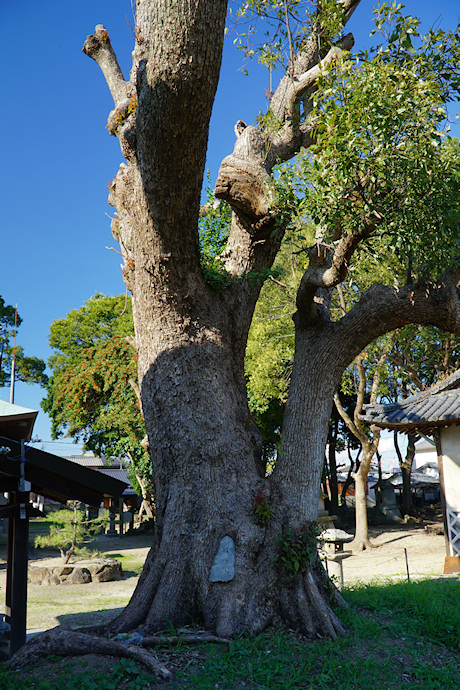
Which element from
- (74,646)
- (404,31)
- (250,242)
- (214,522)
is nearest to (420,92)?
(404,31)

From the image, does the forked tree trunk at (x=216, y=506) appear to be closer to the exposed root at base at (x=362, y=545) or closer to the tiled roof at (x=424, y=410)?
the tiled roof at (x=424, y=410)

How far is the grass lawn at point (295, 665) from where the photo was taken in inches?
158

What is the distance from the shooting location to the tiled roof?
11.0m

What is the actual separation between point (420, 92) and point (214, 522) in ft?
15.7

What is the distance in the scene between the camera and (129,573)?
46.7ft

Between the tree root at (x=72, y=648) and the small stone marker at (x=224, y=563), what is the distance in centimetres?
86

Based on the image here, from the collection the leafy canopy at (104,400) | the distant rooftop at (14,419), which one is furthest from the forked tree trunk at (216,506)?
the leafy canopy at (104,400)

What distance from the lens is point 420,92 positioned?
5289 mm

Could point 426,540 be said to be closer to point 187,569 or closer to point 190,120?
point 187,569

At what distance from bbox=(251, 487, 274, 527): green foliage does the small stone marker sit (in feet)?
1.12

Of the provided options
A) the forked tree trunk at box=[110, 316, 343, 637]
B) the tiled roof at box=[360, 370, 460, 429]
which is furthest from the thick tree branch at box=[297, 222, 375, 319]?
the tiled roof at box=[360, 370, 460, 429]

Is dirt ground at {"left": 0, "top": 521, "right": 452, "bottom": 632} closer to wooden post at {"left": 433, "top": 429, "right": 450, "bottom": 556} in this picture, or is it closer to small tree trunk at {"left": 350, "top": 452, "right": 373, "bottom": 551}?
small tree trunk at {"left": 350, "top": 452, "right": 373, "bottom": 551}

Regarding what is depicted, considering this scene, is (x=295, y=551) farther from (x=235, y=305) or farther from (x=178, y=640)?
(x=235, y=305)

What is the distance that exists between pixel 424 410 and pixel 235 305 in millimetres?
7151
